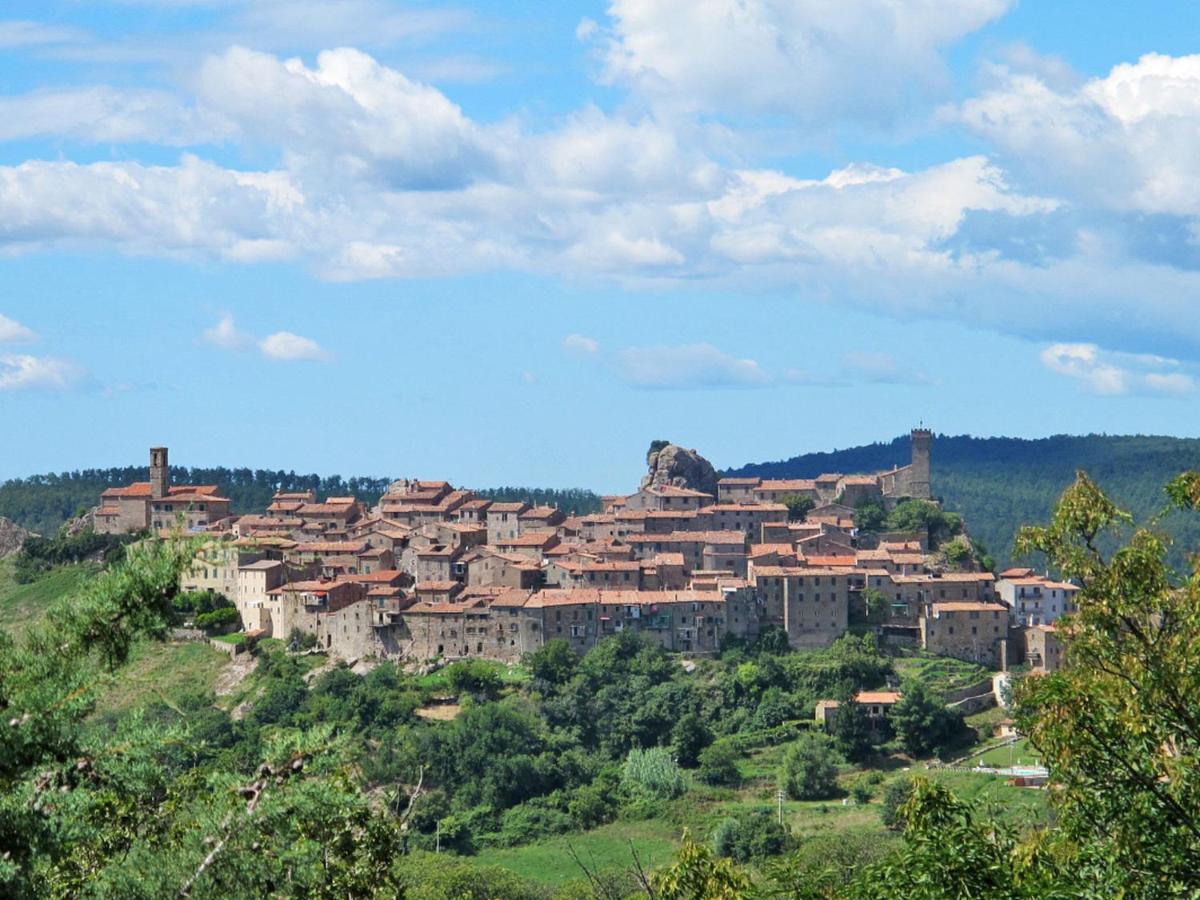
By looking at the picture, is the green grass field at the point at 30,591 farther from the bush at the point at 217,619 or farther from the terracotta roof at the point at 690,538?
the terracotta roof at the point at 690,538

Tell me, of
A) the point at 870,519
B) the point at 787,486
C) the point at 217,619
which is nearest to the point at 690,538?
the point at 787,486

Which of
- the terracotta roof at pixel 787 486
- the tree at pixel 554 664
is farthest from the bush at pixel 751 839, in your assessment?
the terracotta roof at pixel 787 486

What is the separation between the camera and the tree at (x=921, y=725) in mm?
56500

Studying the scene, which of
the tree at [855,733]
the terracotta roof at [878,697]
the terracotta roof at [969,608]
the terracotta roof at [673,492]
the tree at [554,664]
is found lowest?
the tree at [855,733]

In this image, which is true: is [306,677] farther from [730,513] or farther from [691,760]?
→ [730,513]

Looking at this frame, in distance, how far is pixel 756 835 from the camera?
49656 mm

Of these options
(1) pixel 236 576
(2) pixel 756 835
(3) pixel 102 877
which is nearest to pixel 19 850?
(3) pixel 102 877

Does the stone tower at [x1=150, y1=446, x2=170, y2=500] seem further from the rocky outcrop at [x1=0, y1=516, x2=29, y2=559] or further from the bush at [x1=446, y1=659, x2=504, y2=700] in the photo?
the bush at [x1=446, y1=659, x2=504, y2=700]

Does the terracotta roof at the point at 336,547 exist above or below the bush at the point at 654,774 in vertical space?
above

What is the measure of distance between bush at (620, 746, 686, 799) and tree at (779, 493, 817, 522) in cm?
1926

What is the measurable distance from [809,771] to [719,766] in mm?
3216

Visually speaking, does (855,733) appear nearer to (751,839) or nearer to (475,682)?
(751,839)

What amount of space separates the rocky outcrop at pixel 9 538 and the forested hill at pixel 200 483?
2186 centimetres

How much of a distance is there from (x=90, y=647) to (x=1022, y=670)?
55.1m
